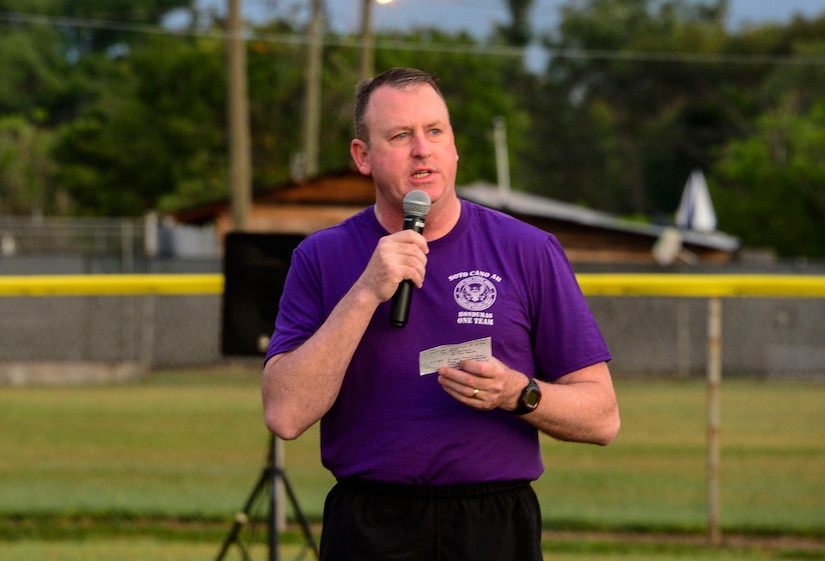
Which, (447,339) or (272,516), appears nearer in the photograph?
(447,339)

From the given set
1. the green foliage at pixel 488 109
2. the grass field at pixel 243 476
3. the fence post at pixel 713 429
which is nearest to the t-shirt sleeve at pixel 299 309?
the grass field at pixel 243 476

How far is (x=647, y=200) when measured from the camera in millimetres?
97500

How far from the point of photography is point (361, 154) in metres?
3.62

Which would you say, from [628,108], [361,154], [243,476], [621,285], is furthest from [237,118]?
[628,108]

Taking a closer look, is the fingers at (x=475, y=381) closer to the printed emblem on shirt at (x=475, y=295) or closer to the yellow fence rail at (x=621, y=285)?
the printed emblem on shirt at (x=475, y=295)

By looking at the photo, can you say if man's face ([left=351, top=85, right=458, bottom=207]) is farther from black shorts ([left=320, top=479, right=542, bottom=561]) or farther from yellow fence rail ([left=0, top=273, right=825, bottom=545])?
yellow fence rail ([left=0, top=273, right=825, bottom=545])

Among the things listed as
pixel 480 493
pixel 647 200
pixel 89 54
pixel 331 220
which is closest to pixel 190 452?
pixel 480 493

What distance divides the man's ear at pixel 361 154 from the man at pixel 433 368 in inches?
0.6

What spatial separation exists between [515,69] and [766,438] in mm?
85486

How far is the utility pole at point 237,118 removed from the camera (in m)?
25.4

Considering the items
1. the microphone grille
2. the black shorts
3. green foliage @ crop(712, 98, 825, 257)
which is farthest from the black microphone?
green foliage @ crop(712, 98, 825, 257)

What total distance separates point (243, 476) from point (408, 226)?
404 inches

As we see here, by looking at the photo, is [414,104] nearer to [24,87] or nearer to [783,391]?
[783,391]

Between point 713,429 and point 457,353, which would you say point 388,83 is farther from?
point 713,429
